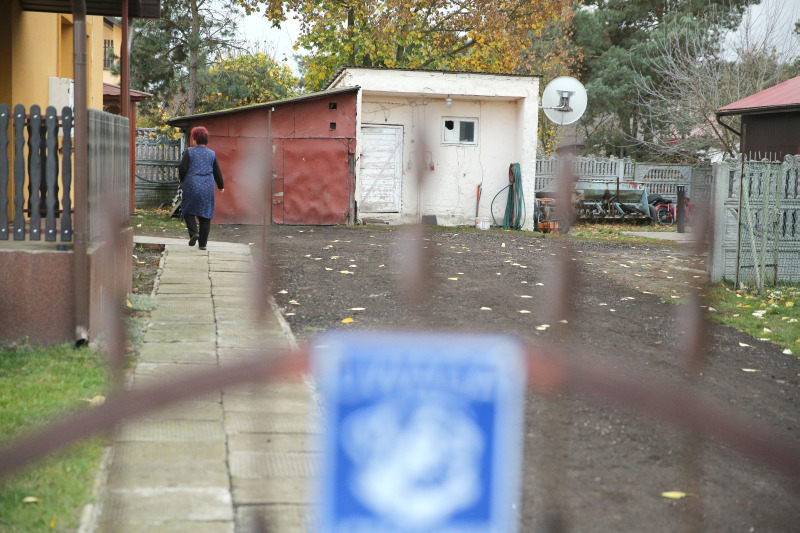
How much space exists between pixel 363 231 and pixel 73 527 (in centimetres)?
1348

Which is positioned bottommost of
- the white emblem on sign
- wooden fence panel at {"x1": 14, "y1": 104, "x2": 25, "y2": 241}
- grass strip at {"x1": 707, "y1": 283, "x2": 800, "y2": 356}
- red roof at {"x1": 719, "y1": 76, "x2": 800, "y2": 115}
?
grass strip at {"x1": 707, "y1": 283, "x2": 800, "y2": 356}

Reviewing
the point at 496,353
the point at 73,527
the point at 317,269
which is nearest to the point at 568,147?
the point at 496,353

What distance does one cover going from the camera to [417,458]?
91 cm

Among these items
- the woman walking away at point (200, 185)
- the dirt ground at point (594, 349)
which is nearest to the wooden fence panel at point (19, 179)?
the dirt ground at point (594, 349)

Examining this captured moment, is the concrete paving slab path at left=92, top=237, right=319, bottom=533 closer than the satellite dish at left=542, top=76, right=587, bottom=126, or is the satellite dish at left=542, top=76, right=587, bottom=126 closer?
the satellite dish at left=542, top=76, right=587, bottom=126

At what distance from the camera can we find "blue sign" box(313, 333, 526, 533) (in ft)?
2.82

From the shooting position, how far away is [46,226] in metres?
5.92

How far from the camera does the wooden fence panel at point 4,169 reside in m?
5.92

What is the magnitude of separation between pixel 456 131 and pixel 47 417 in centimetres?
553

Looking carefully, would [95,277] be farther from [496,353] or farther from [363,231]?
[363,231]

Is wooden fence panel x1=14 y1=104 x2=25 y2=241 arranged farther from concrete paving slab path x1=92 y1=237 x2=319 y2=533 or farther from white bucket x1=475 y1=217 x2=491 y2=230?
white bucket x1=475 y1=217 x2=491 y2=230

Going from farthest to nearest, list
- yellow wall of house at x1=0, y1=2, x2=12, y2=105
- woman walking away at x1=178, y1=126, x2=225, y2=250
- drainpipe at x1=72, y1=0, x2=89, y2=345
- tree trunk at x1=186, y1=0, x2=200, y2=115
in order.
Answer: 1. tree trunk at x1=186, y1=0, x2=200, y2=115
2. woman walking away at x1=178, y1=126, x2=225, y2=250
3. yellow wall of house at x1=0, y1=2, x2=12, y2=105
4. drainpipe at x1=72, y1=0, x2=89, y2=345

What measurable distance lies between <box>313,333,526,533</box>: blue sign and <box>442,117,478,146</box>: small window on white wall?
246 mm

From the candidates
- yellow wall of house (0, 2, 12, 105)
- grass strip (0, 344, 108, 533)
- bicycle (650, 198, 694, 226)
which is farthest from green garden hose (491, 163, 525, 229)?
grass strip (0, 344, 108, 533)
